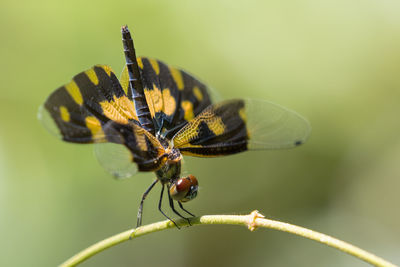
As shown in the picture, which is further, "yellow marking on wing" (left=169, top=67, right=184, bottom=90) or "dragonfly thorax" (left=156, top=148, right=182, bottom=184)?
"yellow marking on wing" (left=169, top=67, right=184, bottom=90)

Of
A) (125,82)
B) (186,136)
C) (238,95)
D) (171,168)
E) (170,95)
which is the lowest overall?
(238,95)

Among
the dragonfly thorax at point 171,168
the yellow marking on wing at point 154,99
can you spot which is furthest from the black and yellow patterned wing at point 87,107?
the dragonfly thorax at point 171,168

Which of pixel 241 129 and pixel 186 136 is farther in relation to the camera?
pixel 241 129

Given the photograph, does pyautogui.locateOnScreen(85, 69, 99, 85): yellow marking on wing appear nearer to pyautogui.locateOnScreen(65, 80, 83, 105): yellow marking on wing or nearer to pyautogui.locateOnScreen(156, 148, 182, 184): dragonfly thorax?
pyautogui.locateOnScreen(65, 80, 83, 105): yellow marking on wing

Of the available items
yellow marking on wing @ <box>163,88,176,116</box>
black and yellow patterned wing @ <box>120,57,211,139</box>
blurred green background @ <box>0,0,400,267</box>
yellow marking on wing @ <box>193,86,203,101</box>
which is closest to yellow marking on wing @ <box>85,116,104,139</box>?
black and yellow patterned wing @ <box>120,57,211,139</box>

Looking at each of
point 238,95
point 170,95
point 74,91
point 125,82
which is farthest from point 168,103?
point 238,95

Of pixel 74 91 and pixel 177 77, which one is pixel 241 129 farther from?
pixel 74 91
